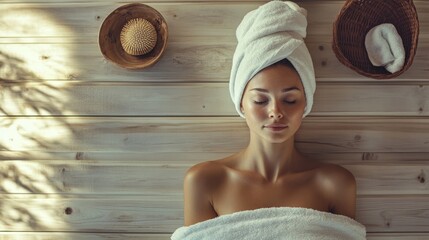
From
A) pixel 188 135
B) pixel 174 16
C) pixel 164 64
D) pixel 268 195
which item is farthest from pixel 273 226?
pixel 174 16

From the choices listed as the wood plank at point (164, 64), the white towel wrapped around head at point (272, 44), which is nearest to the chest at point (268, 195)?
the white towel wrapped around head at point (272, 44)

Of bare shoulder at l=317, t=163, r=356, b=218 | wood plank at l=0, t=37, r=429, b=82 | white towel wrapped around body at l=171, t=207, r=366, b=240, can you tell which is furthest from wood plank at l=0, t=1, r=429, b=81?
white towel wrapped around body at l=171, t=207, r=366, b=240

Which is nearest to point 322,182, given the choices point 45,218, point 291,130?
point 291,130

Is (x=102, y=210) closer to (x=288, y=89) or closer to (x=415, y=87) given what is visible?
(x=288, y=89)

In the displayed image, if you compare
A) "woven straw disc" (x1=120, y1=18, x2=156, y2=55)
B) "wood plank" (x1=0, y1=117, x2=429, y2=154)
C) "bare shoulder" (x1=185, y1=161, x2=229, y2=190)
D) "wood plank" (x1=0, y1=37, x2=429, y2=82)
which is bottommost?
"bare shoulder" (x1=185, y1=161, x2=229, y2=190)

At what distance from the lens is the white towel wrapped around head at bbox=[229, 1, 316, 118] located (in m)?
1.39

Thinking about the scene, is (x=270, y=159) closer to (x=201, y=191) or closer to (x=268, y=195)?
(x=268, y=195)

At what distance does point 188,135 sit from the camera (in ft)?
5.53

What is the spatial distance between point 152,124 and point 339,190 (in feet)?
2.38

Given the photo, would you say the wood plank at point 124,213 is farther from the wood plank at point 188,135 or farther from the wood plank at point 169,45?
the wood plank at point 169,45

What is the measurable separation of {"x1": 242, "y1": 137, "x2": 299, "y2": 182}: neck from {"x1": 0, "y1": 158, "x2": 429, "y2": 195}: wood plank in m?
0.27

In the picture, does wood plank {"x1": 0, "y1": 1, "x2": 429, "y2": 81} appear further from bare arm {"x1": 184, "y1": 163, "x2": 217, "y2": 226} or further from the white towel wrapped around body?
the white towel wrapped around body

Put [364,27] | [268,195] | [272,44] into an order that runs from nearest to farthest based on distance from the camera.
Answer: [272,44] < [268,195] < [364,27]

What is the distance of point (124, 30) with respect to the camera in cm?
162
